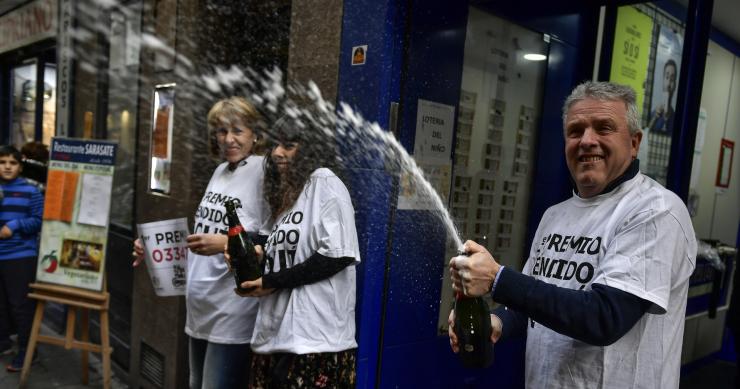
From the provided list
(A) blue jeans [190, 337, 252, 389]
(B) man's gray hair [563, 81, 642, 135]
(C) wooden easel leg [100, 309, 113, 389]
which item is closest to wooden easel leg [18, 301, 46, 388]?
(C) wooden easel leg [100, 309, 113, 389]

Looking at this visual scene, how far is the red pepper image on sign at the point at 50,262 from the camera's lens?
13.5 ft

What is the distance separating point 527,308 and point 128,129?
4311 mm

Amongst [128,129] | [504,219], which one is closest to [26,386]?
[128,129]

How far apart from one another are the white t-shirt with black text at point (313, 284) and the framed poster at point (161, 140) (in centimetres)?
206

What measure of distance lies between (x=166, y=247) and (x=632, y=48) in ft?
9.70

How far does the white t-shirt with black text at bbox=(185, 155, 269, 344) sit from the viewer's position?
2711 millimetres

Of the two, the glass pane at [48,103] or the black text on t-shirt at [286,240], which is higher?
the glass pane at [48,103]

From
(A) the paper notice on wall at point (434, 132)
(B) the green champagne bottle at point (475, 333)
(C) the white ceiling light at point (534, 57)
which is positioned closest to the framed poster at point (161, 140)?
(A) the paper notice on wall at point (434, 132)

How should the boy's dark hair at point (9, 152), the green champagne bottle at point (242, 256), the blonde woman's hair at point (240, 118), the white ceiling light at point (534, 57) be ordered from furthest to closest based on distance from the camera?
the boy's dark hair at point (9, 152) → the white ceiling light at point (534, 57) → the blonde woman's hair at point (240, 118) → the green champagne bottle at point (242, 256)

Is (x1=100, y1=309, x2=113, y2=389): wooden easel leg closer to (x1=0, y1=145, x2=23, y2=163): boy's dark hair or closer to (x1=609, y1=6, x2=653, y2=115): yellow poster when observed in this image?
(x1=0, y1=145, x2=23, y2=163): boy's dark hair

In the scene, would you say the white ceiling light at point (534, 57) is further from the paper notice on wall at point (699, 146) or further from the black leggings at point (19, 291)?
the black leggings at point (19, 291)

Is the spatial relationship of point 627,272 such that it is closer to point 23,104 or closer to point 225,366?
point 225,366

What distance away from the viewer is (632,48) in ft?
10.5

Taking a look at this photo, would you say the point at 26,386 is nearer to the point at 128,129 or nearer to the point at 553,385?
the point at 128,129
